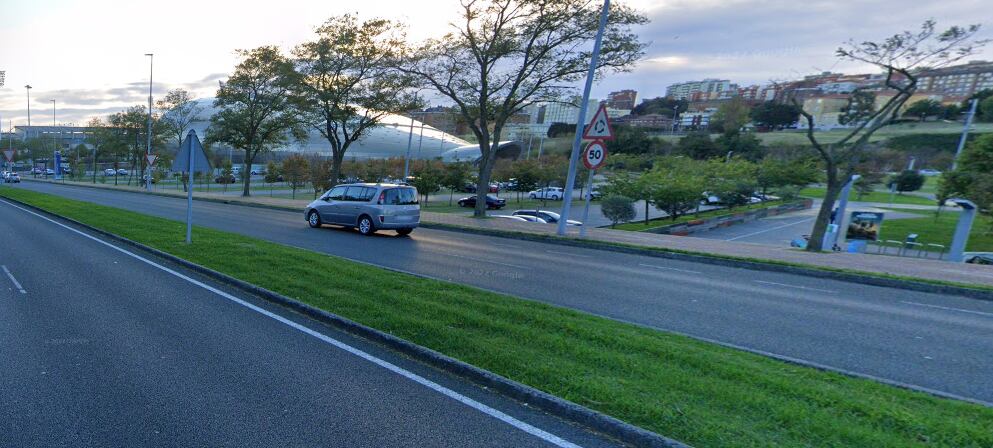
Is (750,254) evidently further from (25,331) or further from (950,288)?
(25,331)

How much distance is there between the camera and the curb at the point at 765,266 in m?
9.50

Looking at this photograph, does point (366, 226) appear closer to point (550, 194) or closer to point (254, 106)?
point (254, 106)

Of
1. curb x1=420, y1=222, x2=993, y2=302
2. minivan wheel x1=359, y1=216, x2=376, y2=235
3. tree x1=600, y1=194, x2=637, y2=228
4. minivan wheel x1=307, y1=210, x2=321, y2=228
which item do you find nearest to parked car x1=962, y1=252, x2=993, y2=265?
curb x1=420, y1=222, x2=993, y2=302

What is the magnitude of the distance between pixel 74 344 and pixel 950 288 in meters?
14.0

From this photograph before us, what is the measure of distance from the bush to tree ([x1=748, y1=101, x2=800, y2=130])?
86.7 meters

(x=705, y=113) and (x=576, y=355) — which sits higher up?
(x=705, y=113)

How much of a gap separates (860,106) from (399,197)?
624 inches

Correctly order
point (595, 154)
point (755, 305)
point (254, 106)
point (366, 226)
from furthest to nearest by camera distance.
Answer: point (254, 106), point (366, 226), point (595, 154), point (755, 305)

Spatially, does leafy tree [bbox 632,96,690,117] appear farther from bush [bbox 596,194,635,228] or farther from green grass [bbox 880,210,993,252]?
bush [bbox 596,194,635,228]

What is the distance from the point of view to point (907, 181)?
54.0 metres

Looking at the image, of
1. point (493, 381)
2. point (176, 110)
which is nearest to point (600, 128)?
point (493, 381)

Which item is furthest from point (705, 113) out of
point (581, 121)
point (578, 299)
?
point (578, 299)

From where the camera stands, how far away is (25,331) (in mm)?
5520

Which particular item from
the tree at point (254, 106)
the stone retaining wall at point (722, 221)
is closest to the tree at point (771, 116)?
the stone retaining wall at point (722, 221)
